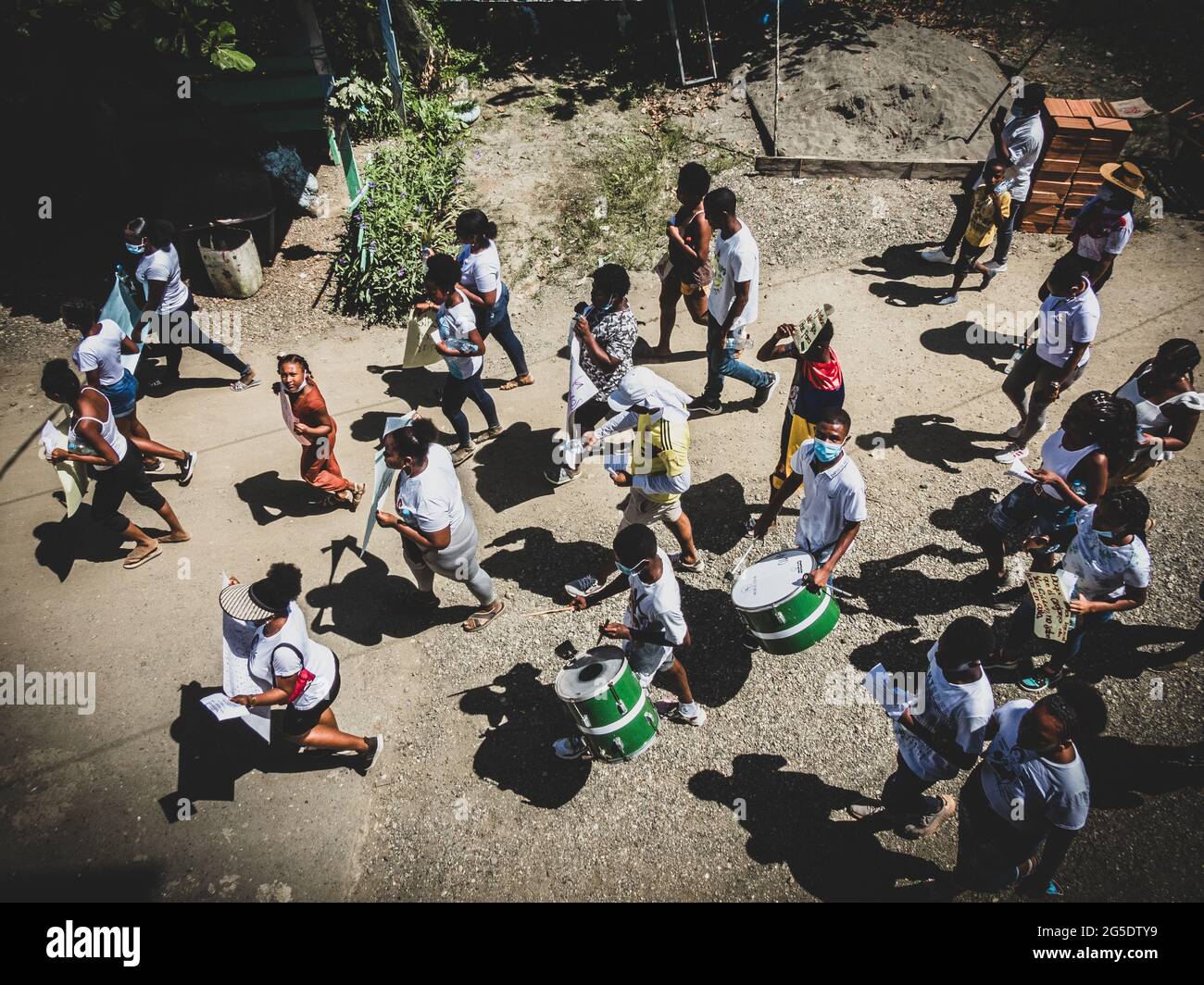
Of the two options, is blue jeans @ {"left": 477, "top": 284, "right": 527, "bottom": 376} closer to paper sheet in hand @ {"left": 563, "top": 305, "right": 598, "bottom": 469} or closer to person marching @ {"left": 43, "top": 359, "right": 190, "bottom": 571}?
paper sheet in hand @ {"left": 563, "top": 305, "right": 598, "bottom": 469}

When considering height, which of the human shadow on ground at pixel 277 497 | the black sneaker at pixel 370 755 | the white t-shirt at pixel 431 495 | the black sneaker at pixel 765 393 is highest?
the black sneaker at pixel 765 393

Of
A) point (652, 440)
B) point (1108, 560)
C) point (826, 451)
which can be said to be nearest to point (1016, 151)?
point (1108, 560)

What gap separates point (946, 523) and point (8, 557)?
9182 mm

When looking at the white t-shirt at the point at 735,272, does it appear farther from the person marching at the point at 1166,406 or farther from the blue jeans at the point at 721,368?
the person marching at the point at 1166,406

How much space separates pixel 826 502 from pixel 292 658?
3753 millimetres

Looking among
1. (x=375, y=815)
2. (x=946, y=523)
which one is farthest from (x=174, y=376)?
(x=946, y=523)

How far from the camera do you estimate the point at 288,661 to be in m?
4.49

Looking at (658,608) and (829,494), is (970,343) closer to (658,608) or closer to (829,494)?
(829,494)

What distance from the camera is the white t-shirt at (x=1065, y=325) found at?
6141 mm

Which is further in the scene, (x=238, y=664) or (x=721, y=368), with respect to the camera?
(x=721, y=368)

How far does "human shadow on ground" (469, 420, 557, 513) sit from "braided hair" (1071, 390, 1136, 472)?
463 centimetres

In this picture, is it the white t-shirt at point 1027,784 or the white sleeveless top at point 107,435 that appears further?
the white sleeveless top at point 107,435

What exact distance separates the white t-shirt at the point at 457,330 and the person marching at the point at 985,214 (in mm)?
6350

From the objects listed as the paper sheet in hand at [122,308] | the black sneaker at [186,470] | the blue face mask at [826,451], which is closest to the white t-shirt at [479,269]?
the black sneaker at [186,470]
